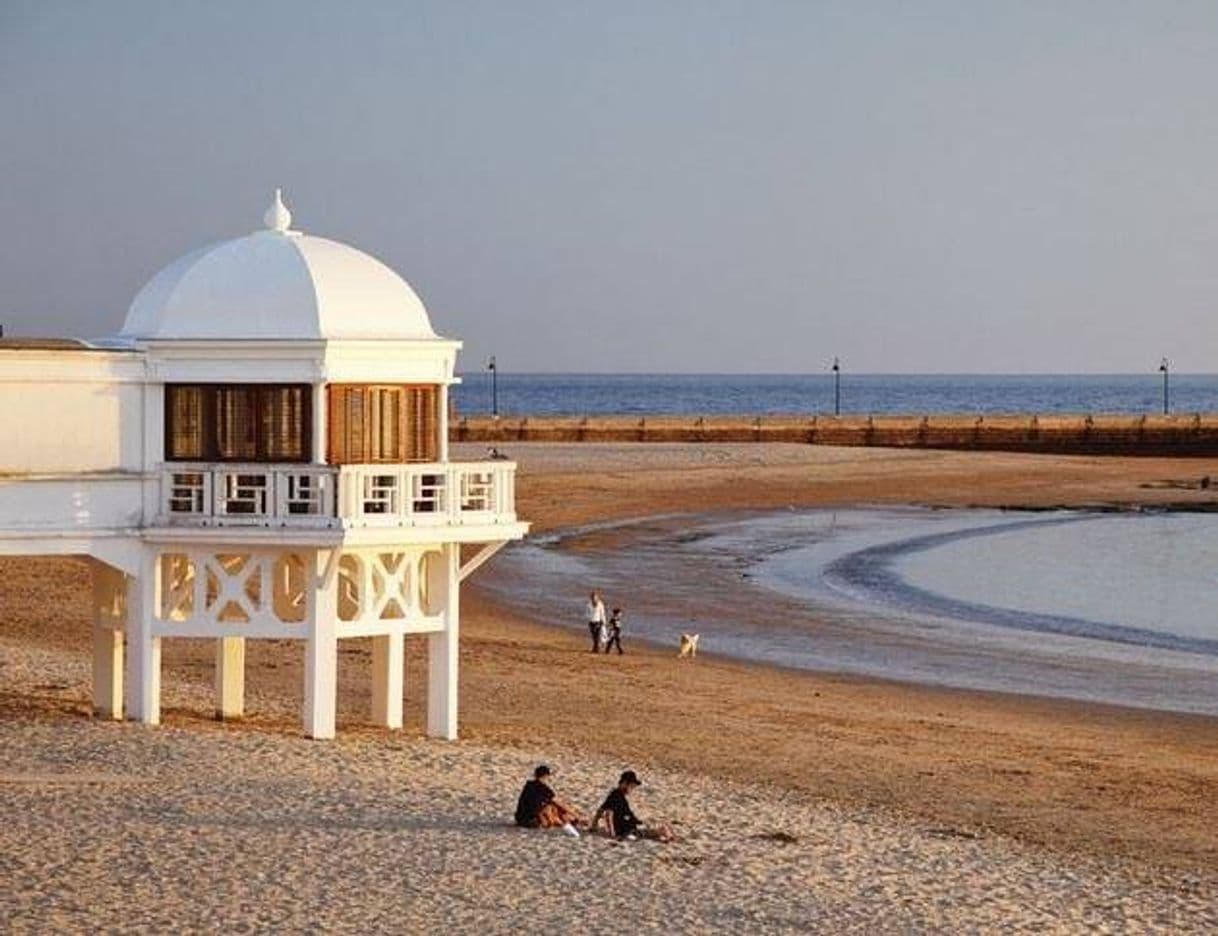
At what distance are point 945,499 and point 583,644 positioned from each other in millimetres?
39462

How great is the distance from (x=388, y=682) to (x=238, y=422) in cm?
375

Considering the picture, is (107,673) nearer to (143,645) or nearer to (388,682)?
(143,645)

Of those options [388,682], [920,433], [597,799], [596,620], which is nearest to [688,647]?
[596,620]

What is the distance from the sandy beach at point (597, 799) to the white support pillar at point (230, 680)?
404mm

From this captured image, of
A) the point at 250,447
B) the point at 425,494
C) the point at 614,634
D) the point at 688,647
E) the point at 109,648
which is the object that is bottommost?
the point at 688,647

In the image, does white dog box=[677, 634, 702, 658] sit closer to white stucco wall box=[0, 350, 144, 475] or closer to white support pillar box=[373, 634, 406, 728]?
white support pillar box=[373, 634, 406, 728]

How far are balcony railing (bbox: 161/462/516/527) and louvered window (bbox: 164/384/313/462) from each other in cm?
21

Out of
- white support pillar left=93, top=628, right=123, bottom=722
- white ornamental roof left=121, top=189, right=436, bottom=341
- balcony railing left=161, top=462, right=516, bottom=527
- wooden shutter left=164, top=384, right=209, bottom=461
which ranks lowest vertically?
white support pillar left=93, top=628, right=123, bottom=722

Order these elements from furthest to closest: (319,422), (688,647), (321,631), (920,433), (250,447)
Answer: (920,433) → (688,647) → (321,631) → (250,447) → (319,422)

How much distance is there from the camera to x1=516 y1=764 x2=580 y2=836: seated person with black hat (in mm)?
20453

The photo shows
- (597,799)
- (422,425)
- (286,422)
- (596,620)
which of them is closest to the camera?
(597,799)

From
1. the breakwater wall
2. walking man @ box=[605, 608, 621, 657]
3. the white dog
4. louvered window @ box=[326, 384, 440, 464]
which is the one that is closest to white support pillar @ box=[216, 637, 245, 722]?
louvered window @ box=[326, 384, 440, 464]

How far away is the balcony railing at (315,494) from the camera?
933 inches

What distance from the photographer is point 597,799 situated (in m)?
22.2
